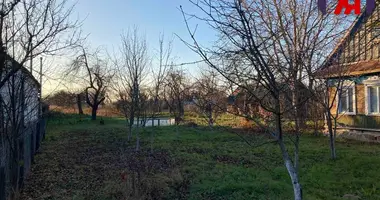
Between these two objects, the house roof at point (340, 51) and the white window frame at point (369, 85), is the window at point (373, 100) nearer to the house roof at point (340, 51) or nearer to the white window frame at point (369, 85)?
the white window frame at point (369, 85)

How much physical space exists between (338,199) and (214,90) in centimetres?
317

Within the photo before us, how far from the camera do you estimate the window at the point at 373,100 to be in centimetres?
1239

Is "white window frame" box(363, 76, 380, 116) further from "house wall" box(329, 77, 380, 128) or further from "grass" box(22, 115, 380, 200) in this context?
"grass" box(22, 115, 380, 200)

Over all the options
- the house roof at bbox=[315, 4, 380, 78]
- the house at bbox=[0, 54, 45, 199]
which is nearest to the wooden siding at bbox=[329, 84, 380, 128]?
the house roof at bbox=[315, 4, 380, 78]

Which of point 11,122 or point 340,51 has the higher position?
point 340,51

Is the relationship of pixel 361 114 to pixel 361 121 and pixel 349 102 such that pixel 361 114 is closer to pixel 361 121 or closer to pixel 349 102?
pixel 361 121

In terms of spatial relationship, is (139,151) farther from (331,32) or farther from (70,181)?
(331,32)

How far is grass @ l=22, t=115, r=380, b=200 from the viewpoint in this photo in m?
5.35

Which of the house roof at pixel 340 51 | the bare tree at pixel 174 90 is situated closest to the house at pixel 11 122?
the house roof at pixel 340 51

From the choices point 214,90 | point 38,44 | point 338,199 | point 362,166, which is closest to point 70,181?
Answer: point 38,44

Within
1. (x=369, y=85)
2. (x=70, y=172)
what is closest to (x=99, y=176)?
(x=70, y=172)

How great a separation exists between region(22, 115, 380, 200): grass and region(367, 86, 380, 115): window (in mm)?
3099

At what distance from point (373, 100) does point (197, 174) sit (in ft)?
33.2

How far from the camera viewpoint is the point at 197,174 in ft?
21.7
